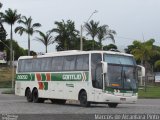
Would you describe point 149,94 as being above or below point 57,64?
below

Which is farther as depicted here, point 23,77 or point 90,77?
point 23,77

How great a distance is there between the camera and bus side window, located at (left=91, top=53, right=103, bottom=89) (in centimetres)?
3019

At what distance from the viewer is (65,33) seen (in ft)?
310

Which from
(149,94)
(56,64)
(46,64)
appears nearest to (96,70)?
(56,64)

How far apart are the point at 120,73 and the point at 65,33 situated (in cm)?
6460

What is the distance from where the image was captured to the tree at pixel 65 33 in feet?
307

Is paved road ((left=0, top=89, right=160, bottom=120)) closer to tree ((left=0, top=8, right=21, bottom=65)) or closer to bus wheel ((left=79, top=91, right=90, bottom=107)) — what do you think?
bus wheel ((left=79, top=91, right=90, bottom=107))

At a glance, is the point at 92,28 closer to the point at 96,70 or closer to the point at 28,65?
the point at 28,65

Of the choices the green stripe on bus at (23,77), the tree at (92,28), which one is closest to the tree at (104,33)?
the tree at (92,28)

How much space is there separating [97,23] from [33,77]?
6550cm

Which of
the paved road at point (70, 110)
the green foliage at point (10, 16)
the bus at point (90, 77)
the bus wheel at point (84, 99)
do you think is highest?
the green foliage at point (10, 16)

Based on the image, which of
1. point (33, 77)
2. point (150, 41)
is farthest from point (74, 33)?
point (33, 77)

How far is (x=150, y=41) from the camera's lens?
262 feet

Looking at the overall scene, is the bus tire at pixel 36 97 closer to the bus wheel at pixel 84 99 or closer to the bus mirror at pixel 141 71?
the bus wheel at pixel 84 99
